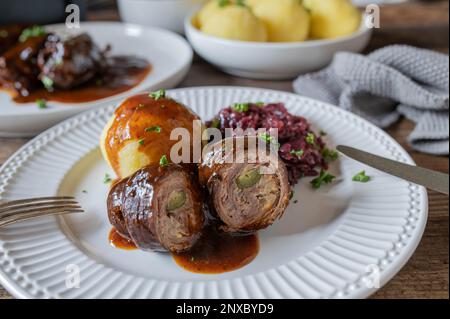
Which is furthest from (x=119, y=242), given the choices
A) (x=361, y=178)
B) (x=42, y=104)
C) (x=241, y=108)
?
(x=42, y=104)

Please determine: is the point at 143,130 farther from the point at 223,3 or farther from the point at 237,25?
the point at 223,3

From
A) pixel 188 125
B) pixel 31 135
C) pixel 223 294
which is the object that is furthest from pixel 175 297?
pixel 31 135

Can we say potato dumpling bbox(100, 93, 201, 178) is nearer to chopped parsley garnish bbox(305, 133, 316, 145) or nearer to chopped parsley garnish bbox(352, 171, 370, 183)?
chopped parsley garnish bbox(305, 133, 316, 145)

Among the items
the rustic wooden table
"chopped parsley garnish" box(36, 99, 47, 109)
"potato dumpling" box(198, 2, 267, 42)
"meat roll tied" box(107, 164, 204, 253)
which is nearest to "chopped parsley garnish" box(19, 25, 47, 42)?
"chopped parsley garnish" box(36, 99, 47, 109)

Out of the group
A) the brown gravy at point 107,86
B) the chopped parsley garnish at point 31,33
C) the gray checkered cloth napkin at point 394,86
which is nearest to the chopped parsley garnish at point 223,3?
the brown gravy at point 107,86

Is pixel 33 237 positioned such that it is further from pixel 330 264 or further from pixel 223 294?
pixel 330 264

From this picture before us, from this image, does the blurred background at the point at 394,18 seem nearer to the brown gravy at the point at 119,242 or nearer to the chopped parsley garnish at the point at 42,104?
the chopped parsley garnish at the point at 42,104
